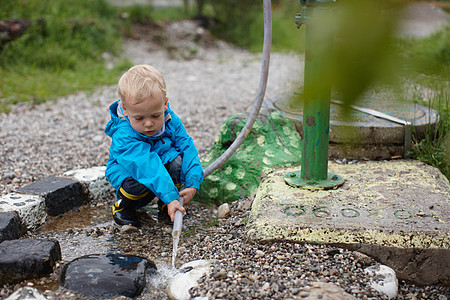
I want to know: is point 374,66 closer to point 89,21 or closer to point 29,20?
point 29,20

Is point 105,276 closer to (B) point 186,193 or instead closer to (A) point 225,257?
(A) point 225,257

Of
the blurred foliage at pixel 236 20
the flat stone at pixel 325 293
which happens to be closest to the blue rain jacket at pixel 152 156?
the flat stone at pixel 325 293

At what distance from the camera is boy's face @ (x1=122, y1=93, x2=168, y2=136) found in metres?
1.93

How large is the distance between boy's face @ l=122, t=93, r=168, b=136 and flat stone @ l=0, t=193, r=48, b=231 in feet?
2.08

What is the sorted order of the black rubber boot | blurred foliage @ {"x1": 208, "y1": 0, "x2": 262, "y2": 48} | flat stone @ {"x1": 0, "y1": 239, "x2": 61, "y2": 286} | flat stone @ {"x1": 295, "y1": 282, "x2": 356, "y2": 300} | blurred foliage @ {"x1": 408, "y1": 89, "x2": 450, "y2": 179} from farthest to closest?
1. blurred foliage @ {"x1": 208, "y1": 0, "x2": 262, "y2": 48}
2. blurred foliage @ {"x1": 408, "y1": 89, "x2": 450, "y2": 179}
3. the black rubber boot
4. flat stone @ {"x1": 0, "y1": 239, "x2": 61, "y2": 286}
5. flat stone @ {"x1": 295, "y1": 282, "x2": 356, "y2": 300}

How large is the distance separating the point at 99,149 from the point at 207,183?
3.42 ft

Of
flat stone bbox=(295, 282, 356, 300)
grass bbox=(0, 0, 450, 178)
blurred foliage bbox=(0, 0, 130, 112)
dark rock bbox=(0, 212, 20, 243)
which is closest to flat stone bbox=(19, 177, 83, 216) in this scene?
dark rock bbox=(0, 212, 20, 243)

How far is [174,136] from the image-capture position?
7.40 ft

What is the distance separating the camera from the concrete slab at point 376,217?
1.69 m

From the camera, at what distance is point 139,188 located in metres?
2.13

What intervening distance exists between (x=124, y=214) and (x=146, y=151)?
38 centimetres

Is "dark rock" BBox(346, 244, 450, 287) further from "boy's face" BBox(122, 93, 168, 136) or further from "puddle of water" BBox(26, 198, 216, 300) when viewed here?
"boy's face" BBox(122, 93, 168, 136)

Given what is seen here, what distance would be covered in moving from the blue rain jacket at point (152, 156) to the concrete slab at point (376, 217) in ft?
1.22

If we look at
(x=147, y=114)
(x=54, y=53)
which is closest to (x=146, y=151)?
(x=147, y=114)
